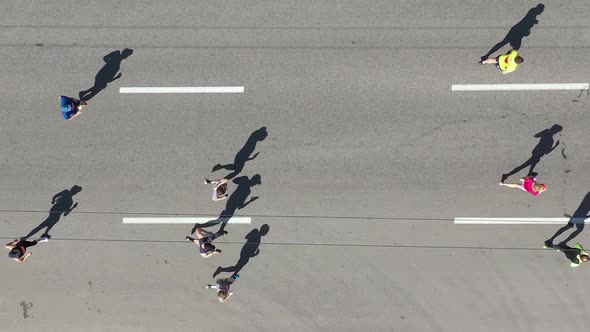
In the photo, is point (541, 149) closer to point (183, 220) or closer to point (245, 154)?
point (245, 154)

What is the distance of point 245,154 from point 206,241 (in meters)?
2.22

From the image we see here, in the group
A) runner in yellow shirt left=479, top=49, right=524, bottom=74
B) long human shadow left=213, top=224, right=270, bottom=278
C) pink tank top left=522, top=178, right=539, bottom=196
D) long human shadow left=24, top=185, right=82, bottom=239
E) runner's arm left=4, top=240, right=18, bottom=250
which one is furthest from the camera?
long human shadow left=213, top=224, right=270, bottom=278

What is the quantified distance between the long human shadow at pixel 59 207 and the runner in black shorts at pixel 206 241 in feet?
9.58

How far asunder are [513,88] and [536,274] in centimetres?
446

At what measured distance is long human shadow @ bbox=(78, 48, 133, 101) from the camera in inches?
338

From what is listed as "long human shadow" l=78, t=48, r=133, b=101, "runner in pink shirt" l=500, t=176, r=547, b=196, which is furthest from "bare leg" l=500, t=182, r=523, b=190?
"long human shadow" l=78, t=48, r=133, b=101

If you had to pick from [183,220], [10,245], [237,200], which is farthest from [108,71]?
[10,245]

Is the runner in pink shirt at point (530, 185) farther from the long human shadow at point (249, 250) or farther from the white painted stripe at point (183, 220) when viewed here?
the white painted stripe at point (183, 220)

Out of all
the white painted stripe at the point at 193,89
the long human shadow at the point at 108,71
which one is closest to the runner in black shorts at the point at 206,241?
the white painted stripe at the point at 193,89

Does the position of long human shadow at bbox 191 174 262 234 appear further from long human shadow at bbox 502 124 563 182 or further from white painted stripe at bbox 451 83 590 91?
long human shadow at bbox 502 124 563 182

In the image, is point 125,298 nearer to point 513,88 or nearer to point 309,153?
point 309,153

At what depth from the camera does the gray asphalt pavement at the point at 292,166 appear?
844 centimetres

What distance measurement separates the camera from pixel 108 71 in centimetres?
859

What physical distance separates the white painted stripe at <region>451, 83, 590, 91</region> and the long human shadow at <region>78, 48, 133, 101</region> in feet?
26.1
